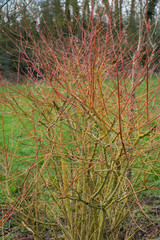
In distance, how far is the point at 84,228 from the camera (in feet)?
7.97

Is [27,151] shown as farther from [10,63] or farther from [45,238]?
[10,63]

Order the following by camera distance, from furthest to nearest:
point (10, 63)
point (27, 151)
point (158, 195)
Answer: point (10, 63) < point (27, 151) < point (158, 195)

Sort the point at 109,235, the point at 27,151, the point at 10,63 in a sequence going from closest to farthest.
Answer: the point at 109,235
the point at 27,151
the point at 10,63

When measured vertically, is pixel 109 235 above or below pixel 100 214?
below

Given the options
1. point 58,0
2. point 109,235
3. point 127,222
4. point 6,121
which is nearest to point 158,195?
point 127,222

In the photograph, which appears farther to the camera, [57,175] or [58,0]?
[58,0]

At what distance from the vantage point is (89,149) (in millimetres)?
2480

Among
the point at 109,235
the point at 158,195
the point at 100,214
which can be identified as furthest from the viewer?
the point at 158,195

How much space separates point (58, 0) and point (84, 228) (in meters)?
16.9

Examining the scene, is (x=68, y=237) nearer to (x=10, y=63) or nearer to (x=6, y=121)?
(x=6, y=121)

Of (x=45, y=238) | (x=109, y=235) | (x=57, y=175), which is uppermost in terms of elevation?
(x=57, y=175)

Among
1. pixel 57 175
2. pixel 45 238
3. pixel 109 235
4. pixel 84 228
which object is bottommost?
pixel 45 238

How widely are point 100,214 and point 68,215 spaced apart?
341mm

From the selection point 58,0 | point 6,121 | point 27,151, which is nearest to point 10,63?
point 58,0
